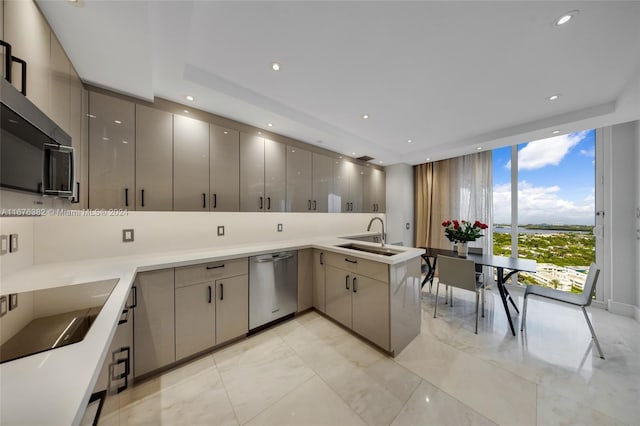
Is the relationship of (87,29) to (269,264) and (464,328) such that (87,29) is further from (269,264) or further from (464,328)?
(464,328)

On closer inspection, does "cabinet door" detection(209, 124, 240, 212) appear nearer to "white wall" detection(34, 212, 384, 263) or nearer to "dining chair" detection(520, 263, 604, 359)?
"white wall" detection(34, 212, 384, 263)

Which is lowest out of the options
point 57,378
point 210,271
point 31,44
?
point 210,271

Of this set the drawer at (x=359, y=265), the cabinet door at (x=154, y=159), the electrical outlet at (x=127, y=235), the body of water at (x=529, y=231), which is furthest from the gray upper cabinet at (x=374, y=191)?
the electrical outlet at (x=127, y=235)

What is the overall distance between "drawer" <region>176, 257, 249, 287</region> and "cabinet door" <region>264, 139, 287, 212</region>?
0.83 m

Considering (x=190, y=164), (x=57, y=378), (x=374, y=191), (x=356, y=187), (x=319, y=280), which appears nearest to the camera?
(x=57, y=378)

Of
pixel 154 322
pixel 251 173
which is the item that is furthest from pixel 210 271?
pixel 251 173

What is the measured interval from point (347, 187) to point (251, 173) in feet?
6.15

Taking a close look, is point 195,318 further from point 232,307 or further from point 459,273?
point 459,273

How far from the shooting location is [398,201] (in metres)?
4.63

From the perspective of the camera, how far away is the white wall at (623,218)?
9.14ft

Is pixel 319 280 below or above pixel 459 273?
below

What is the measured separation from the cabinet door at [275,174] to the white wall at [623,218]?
14.8ft

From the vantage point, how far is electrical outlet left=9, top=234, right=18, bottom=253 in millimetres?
1429

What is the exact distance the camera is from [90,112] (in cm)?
170
